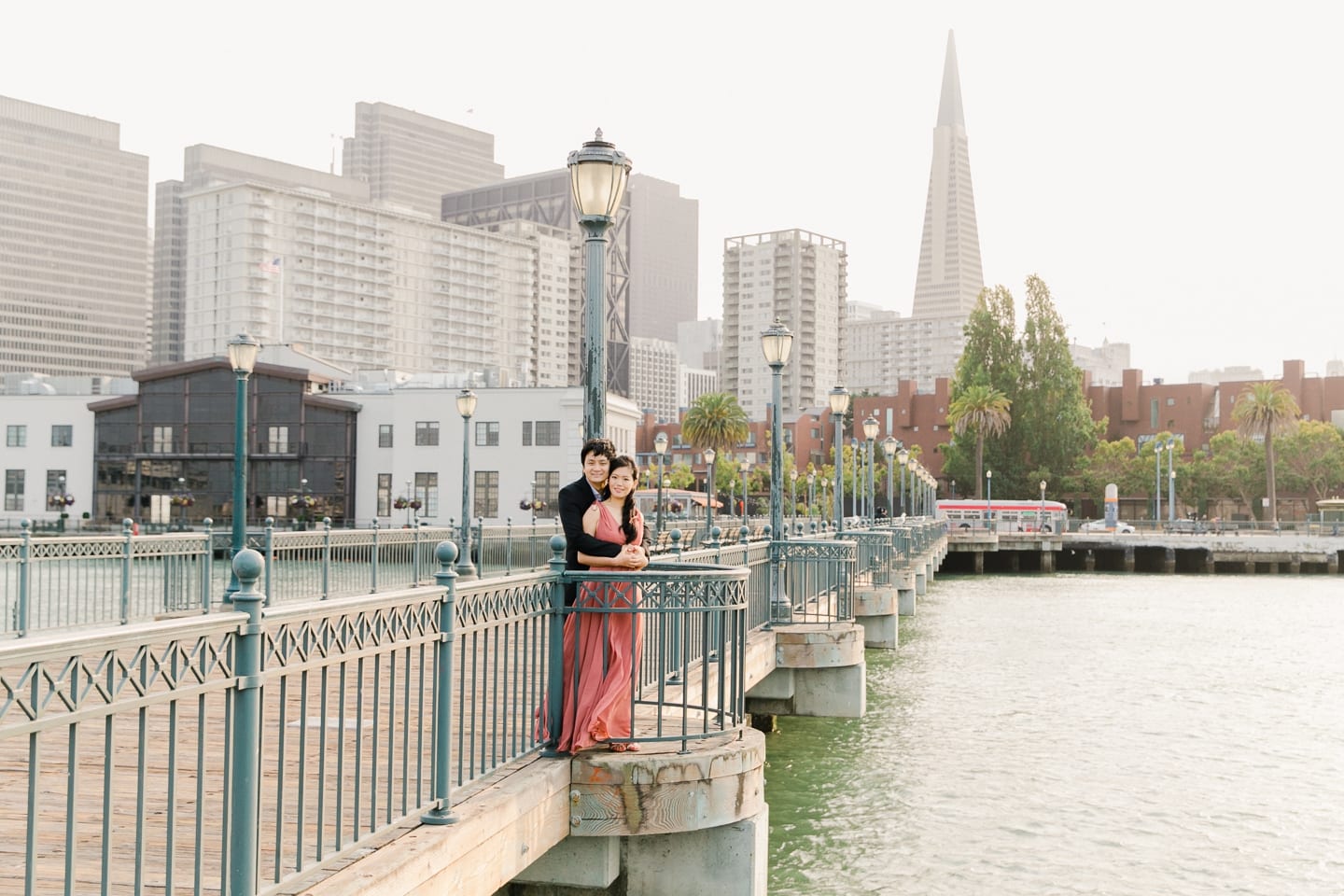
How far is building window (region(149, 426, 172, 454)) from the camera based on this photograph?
79.5m

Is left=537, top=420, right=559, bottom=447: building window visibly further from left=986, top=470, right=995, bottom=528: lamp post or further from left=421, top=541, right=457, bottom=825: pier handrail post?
left=421, top=541, right=457, bottom=825: pier handrail post

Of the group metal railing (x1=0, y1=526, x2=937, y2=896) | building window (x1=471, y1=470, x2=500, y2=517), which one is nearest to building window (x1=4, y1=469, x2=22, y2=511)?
building window (x1=471, y1=470, x2=500, y2=517)

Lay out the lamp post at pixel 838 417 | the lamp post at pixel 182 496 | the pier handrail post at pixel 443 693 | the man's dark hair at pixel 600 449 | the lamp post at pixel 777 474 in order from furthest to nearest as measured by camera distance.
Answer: the lamp post at pixel 182 496 → the lamp post at pixel 838 417 → the lamp post at pixel 777 474 → the man's dark hair at pixel 600 449 → the pier handrail post at pixel 443 693

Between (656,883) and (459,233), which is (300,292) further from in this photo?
(656,883)

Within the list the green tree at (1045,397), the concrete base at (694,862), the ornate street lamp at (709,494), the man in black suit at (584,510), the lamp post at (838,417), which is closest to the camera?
the man in black suit at (584,510)

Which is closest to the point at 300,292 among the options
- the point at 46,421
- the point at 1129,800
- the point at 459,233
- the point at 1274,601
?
the point at 459,233

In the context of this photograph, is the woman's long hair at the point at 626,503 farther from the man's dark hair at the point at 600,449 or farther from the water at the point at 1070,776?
the water at the point at 1070,776

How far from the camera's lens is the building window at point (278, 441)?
78188 millimetres

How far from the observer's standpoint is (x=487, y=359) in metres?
190

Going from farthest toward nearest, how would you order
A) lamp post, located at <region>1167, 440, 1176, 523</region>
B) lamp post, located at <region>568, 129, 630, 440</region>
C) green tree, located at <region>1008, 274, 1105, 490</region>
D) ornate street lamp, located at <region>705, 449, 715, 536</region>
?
green tree, located at <region>1008, 274, 1105, 490</region> → lamp post, located at <region>1167, 440, 1176, 523</region> → ornate street lamp, located at <region>705, 449, 715, 536</region> → lamp post, located at <region>568, 129, 630, 440</region>

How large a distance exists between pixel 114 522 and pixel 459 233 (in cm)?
11022

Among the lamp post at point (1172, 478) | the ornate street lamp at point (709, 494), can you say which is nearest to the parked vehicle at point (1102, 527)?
the lamp post at point (1172, 478)

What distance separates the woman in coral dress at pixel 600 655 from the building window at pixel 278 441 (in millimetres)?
74147

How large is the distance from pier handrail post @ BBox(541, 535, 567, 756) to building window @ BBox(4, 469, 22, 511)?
8515cm
